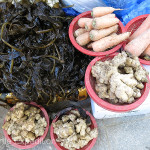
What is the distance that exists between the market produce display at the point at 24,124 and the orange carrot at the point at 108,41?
1.09 metres

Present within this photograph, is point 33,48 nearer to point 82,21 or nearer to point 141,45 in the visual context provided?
point 82,21

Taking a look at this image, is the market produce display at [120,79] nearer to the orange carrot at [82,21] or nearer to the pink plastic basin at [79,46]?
the pink plastic basin at [79,46]

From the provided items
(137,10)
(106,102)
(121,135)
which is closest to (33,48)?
(106,102)

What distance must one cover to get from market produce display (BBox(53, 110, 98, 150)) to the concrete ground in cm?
46

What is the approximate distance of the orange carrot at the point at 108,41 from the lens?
1833 millimetres

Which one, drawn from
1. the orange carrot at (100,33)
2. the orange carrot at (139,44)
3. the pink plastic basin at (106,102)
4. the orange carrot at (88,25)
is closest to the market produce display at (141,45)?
the orange carrot at (139,44)

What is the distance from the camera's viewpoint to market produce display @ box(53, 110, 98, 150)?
1.94 meters

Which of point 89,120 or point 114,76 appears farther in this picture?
point 89,120

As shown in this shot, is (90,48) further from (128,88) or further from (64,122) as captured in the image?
(64,122)

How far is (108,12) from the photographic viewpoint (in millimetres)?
1954

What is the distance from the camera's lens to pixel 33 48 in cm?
191

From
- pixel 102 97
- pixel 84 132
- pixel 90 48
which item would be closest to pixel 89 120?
pixel 84 132

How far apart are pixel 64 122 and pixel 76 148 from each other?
329 mm

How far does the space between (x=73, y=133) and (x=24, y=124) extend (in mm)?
586
